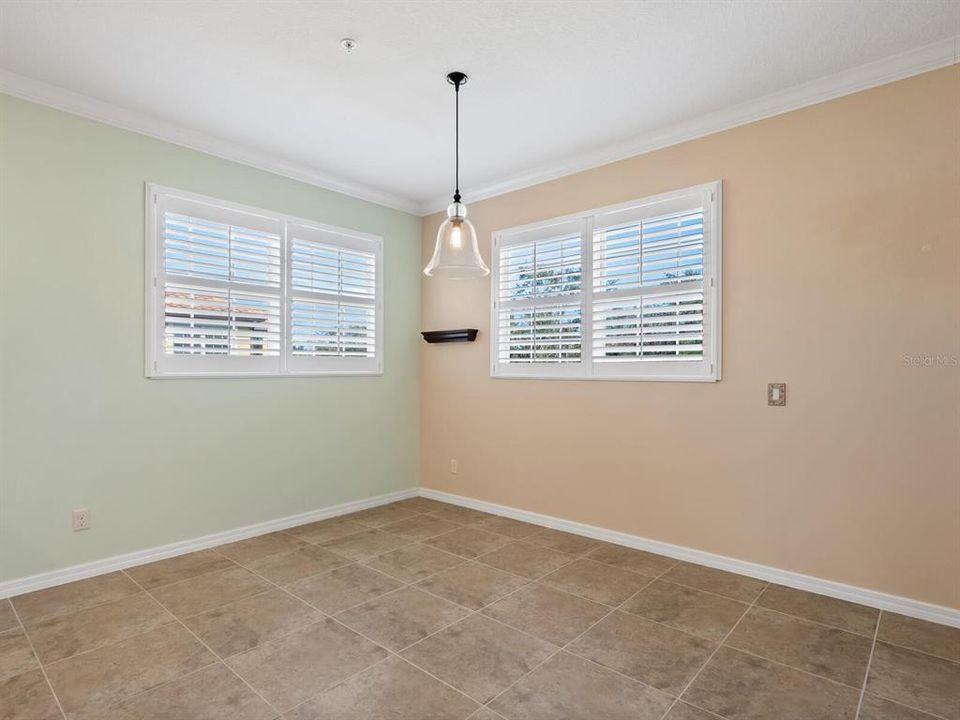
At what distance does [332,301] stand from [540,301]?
1713mm

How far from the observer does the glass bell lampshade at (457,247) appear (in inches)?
107

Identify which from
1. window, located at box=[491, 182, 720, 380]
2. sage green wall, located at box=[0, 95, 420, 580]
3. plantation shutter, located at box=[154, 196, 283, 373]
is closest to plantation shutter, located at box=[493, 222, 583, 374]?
window, located at box=[491, 182, 720, 380]

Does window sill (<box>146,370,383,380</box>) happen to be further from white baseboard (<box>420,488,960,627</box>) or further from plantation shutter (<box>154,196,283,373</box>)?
white baseboard (<box>420,488,960,627</box>)

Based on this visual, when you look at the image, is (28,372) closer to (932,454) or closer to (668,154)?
(668,154)

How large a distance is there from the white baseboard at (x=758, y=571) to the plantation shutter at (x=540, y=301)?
1178 mm

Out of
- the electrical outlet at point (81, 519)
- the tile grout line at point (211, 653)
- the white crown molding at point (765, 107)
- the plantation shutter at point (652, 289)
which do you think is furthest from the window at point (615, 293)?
the electrical outlet at point (81, 519)

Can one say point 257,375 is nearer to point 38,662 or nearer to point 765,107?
point 38,662

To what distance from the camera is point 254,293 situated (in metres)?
3.90

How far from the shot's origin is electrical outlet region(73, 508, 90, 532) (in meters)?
3.08

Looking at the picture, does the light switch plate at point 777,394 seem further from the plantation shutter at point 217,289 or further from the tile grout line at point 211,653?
the plantation shutter at point 217,289

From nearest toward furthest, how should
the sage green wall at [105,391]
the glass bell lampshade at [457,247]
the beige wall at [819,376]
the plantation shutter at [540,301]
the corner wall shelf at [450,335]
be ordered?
1. the beige wall at [819,376]
2. the glass bell lampshade at [457,247]
3. the sage green wall at [105,391]
4. the plantation shutter at [540,301]
5. the corner wall shelf at [450,335]

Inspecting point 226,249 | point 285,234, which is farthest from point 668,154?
point 226,249

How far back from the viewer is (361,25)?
2.44m

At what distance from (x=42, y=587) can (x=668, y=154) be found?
454 centimetres
